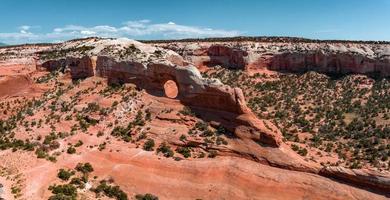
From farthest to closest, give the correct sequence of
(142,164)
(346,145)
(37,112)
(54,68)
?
(54,68)
(37,112)
(346,145)
(142,164)

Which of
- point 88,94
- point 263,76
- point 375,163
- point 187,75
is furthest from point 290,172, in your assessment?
point 263,76

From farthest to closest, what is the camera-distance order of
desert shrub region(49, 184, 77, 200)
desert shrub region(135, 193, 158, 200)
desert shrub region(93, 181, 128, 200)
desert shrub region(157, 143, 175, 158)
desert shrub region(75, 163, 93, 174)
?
desert shrub region(157, 143, 175, 158), desert shrub region(75, 163, 93, 174), desert shrub region(93, 181, 128, 200), desert shrub region(135, 193, 158, 200), desert shrub region(49, 184, 77, 200)

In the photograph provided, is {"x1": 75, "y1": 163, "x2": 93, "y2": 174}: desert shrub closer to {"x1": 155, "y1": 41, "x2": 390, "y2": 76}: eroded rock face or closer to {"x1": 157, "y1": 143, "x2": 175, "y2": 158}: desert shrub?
{"x1": 157, "y1": 143, "x2": 175, "y2": 158}: desert shrub

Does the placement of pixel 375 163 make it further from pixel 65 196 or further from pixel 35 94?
pixel 35 94

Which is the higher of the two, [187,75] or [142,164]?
[187,75]

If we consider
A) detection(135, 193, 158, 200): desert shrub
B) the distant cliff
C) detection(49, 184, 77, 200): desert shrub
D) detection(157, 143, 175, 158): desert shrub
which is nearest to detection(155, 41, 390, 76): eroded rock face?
the distant cliff

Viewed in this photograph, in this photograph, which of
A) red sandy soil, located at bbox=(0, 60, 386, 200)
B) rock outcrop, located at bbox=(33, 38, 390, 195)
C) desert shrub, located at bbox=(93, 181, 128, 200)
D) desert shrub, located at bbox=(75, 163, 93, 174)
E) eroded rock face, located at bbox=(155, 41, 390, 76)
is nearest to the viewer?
red sandy soil, located at bbox=(0, 60, 386, 200)

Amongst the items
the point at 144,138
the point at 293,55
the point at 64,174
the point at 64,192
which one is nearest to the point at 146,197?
the point at 64,192
